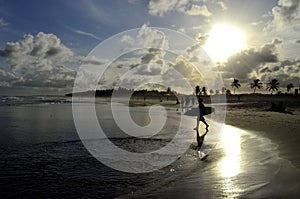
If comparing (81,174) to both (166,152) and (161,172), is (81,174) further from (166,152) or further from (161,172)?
(166,152)

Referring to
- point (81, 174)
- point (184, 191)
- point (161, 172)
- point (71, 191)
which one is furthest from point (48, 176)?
point (184, 191)

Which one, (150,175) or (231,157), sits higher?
(231,157)

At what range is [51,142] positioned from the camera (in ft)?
50.9

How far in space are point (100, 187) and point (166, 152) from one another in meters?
5.70

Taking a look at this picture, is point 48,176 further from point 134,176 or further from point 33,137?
point 33,137

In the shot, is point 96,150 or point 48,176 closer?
point 48,176

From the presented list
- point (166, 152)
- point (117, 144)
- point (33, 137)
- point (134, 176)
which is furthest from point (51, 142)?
point (134, 176)

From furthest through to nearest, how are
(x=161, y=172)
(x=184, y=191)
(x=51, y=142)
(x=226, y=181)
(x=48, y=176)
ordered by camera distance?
1. (x=51, y=142)
2. (x=161, y=172)
3. (x=48, y=176)
4. (x=226, y=181)
5. (x=184, y=191)

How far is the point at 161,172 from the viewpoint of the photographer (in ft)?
33.3

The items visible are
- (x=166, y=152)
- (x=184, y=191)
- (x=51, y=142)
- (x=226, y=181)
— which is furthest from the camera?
(x=51, y=142)

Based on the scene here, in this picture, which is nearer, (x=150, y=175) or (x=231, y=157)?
(x=150, y=175)

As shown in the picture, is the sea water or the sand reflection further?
the sand reflection

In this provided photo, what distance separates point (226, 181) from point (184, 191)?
1.43 m

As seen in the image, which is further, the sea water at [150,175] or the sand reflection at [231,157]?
the sand reflection at [231,157]
